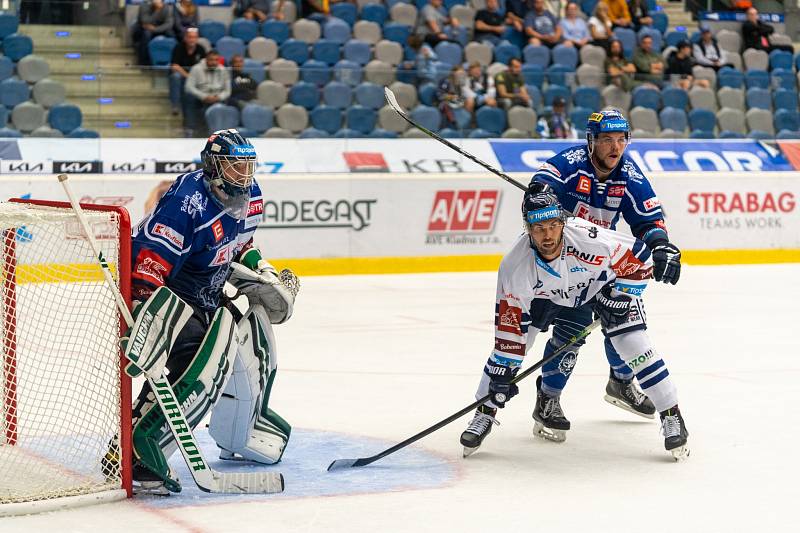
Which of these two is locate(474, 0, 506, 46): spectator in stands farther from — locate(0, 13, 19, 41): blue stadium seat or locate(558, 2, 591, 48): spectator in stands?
locate(0, 13, 19, 41): blue stadium seat

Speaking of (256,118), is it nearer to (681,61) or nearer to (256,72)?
(256,72)

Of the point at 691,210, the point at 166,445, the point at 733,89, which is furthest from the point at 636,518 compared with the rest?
the point at 733,89

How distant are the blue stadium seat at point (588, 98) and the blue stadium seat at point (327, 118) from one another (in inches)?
91.2

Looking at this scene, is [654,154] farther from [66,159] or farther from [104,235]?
[104,235]

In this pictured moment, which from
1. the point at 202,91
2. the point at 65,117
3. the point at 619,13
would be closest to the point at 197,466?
the point at 65,117

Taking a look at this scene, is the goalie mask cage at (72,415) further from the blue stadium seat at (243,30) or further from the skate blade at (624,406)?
the blue stadium seat at (243,30)

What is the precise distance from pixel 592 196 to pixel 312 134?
6.25m

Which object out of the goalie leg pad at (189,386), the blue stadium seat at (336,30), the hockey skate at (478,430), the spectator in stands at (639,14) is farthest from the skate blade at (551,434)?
the spectator in stands at (639,14)

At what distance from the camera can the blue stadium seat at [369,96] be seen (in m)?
11.0

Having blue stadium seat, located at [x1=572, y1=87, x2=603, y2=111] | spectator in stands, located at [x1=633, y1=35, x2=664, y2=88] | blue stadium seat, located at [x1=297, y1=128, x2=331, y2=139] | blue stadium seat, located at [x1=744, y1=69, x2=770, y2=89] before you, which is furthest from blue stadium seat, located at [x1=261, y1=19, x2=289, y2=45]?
blue stadium seat, located at [x1=744, y1=69, x2=770, y2=89]

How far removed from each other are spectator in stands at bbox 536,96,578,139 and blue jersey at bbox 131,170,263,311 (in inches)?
303

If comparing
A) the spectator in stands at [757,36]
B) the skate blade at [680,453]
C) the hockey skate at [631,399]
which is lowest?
the spectator in stands at [757,36]

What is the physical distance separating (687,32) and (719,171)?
342 cm

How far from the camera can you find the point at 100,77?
10.2 meters
